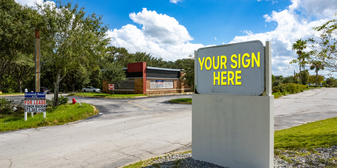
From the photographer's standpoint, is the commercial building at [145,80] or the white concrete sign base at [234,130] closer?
the white concrete sign base at [234,130]

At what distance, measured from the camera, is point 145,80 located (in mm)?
34469

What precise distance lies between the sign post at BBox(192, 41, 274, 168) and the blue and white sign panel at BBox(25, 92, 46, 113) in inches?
394

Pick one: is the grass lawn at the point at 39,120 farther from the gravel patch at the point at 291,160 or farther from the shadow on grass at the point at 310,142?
the shadow on grass at the point at 310,142

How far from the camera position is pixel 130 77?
117 ft

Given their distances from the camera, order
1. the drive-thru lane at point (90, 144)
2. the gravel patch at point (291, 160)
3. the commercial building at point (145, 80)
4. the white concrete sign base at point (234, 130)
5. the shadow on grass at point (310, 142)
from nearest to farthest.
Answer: the white concrete sign base at point (234, 130) < the gravel patch at point (291, 160) < the shadow on grass at point (310, 142) < the drive-thru lane at point (90, 144) < the commercial building at point (145, 80)

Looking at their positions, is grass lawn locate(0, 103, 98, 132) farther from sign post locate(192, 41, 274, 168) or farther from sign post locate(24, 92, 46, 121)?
sign post locate(192, 41, 274, 168)

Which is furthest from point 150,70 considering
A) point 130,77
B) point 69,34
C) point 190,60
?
point 69,34

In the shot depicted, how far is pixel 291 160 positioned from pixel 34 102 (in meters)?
12.1

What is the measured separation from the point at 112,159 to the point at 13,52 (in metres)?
12.8

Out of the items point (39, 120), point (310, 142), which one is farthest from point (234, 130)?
point (39, 120)

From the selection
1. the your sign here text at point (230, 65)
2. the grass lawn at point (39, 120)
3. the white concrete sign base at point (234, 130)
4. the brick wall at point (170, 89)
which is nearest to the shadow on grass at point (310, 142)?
the white concrete sign base at point (234, 130)

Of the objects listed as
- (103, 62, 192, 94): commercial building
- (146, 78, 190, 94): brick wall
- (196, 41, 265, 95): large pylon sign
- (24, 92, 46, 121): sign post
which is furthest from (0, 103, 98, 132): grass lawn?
(146, 78, 190, 94): brick wall

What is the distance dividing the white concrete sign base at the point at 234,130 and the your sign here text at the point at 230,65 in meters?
0.36

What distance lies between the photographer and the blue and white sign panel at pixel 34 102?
11.5 m
